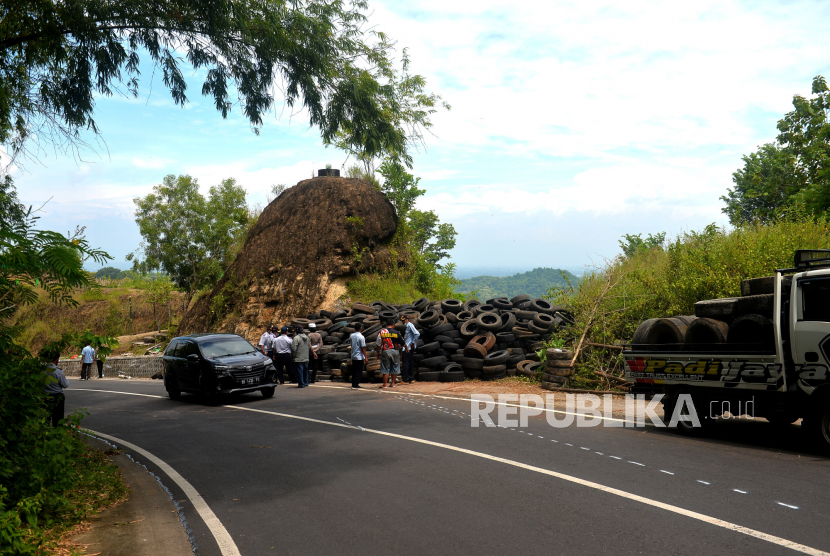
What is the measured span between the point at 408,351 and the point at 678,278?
325 inches

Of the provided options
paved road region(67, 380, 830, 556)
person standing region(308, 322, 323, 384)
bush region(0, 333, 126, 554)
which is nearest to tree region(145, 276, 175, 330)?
person standing region(308, 322, 323, 384)

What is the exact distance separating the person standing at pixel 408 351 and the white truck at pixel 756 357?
8280 millimetres

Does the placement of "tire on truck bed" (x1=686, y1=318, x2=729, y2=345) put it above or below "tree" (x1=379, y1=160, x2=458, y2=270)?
below

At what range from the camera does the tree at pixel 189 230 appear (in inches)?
1594

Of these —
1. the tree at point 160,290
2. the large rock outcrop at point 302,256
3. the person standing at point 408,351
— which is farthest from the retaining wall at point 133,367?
the person standing at point 408,351

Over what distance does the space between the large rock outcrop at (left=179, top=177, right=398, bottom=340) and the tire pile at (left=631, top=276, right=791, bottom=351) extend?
73.7 ft

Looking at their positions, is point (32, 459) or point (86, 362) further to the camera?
point (86, 362)

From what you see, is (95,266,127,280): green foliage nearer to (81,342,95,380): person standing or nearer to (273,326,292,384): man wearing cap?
(81,342,95,380): person standing

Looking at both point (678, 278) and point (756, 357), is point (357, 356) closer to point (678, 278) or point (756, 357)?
point (678, 278)

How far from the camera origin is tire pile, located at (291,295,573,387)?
1711cm

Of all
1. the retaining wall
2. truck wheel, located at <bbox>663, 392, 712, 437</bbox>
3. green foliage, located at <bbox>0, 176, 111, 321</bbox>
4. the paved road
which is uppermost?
green foliage, located at <bbox>0, 176, 111, 321</bbox>

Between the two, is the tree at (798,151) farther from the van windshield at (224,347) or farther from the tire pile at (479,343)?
the van windshield at (224,347)

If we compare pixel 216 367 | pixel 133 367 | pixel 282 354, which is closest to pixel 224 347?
pixel 216 367

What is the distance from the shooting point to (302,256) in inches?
1291
